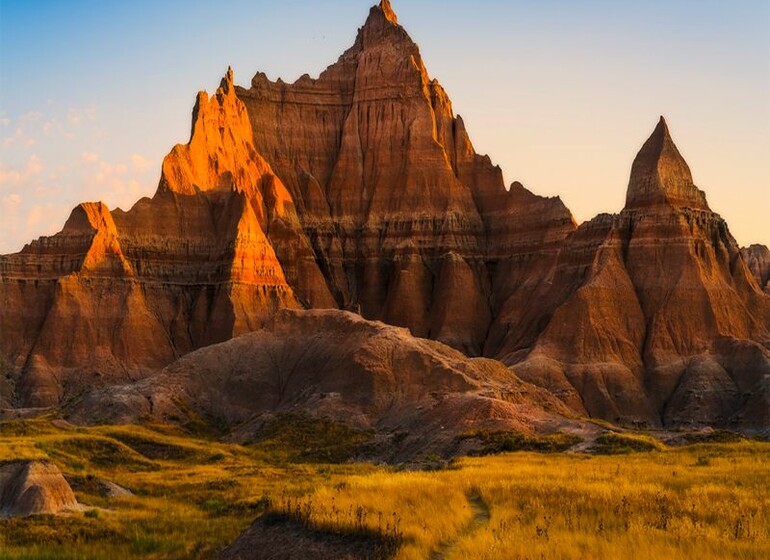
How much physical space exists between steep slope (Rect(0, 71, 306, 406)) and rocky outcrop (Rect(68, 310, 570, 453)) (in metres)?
21.8

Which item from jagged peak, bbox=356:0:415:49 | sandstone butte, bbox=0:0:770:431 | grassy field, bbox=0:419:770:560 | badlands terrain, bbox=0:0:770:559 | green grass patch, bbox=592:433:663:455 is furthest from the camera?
jagged peak, bbox=356:0:415:49

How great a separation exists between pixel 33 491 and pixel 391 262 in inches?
4504

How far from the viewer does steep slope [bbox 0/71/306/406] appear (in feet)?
407

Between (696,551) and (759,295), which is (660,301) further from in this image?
(696,551)

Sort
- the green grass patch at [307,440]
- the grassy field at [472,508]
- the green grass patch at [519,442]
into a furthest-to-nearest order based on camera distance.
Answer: the green grass patch at [307,440], the green grass patch at [519,442], the grassy field at [472,508]

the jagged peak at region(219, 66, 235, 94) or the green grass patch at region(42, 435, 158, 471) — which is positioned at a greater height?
the jagged peak at region(219, 66, 235, 94)

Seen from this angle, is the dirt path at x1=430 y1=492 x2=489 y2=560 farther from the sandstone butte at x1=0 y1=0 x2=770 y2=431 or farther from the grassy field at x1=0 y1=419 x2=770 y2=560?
the sandstone butte at x1=0 y1=0 x2=770 y2=431

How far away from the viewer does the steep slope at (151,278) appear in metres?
124

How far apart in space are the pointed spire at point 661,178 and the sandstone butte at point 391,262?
9.4 inches

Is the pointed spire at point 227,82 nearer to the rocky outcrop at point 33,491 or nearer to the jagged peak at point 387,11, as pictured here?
the jagged peak at point 387,11

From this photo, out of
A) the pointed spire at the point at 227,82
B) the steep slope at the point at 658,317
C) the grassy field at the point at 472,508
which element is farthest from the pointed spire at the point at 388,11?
the grassy field at the point at 472,508

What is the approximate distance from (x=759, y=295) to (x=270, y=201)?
209 feet

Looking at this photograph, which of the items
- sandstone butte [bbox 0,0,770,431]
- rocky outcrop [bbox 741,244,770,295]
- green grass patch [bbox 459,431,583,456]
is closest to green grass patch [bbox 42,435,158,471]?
green grass patch [bbox 459,431,583,456]

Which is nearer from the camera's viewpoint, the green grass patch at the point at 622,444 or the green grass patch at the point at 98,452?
the green grass patch at the point at 622,444
